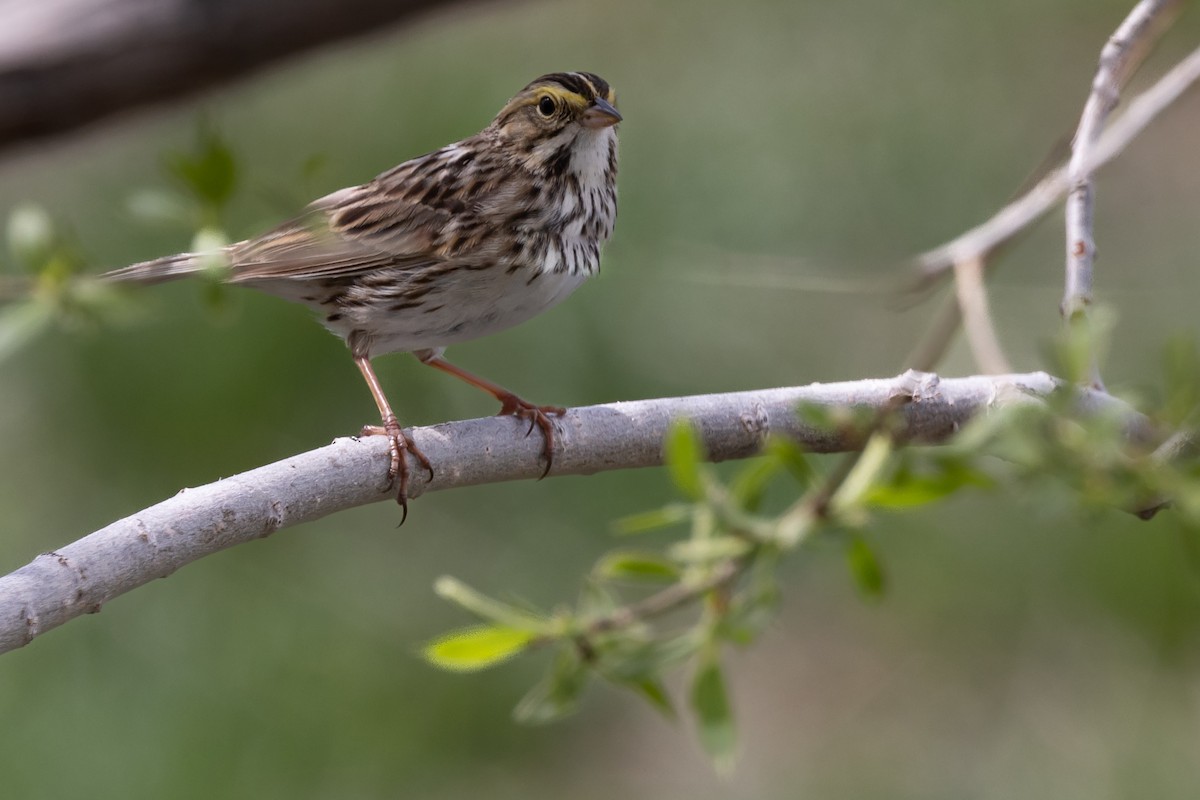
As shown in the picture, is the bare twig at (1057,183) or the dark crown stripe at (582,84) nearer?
the bare twig at (1057,183)

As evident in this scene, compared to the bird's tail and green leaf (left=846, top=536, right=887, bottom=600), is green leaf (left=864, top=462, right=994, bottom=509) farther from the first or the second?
the bird's tail

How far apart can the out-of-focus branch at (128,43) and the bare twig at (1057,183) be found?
186cm

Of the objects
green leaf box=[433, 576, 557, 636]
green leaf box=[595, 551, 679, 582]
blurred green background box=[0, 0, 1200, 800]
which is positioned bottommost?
blurred green background box=[0, 0, 1200, 800]

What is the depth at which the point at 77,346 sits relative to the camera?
5.82 m

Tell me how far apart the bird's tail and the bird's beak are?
1.02 meters

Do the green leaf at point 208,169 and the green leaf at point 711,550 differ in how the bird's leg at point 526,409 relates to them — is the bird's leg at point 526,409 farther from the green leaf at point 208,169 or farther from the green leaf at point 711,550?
the green leaf at point 711,550

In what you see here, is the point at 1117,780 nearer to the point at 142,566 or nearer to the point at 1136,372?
the point at 1136,372

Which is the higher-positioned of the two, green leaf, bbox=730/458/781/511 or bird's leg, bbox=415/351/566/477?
green leaf, bbox=730/458/781/511

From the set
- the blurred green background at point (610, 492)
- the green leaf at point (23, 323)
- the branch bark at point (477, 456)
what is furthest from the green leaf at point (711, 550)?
the blurred green background at point (610, 492)

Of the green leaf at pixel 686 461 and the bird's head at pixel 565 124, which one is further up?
the green leaf at pixel 686 461

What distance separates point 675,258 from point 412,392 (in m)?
1.20

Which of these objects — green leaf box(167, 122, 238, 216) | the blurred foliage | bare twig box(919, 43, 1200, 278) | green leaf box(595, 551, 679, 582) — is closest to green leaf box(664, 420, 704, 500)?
the blurred foliage

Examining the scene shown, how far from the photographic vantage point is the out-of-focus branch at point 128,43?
3914 mm

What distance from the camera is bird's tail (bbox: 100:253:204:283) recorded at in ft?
10.4
